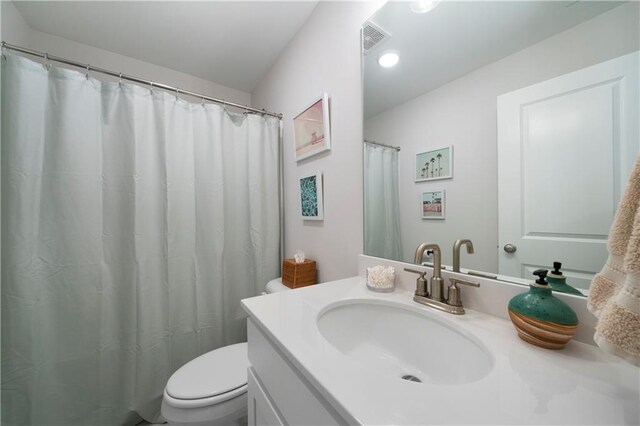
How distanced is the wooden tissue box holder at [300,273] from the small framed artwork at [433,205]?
71 cm

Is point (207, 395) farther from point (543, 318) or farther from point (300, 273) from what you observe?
point (543, 318)

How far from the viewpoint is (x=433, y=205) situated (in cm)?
83

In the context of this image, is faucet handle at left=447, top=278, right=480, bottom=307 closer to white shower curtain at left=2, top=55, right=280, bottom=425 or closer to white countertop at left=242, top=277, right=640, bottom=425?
white countertop at left=242, top=277, right=640, bottom=425

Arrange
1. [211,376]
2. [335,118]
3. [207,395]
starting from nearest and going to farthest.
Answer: [207,395]
[211,376]
[335,118]

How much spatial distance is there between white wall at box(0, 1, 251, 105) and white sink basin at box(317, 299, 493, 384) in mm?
2073

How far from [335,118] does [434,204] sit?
668 millimetres

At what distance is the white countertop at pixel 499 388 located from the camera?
0.32 metres

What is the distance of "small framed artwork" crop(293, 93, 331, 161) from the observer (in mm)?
1215

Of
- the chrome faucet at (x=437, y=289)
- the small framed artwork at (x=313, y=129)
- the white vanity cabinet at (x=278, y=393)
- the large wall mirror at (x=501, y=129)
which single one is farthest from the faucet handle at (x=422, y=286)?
the small framed artwork at (x=313, y=129)

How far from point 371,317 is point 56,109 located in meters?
1.69

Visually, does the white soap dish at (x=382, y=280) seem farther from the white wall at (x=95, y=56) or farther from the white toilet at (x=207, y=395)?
the white wall at (x=95, y=56)

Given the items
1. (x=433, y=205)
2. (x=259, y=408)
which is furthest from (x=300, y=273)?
(x=433, y=205)

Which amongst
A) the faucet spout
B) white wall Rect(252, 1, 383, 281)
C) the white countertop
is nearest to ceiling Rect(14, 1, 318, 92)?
white wall Rect(252, 1, 383, 281)

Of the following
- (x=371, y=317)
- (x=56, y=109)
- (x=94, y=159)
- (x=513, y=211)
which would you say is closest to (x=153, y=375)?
(x=94, y=159)
